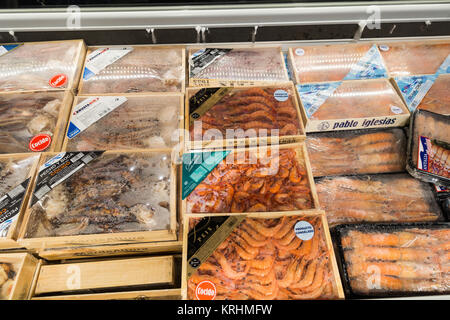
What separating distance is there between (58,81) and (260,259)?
2.42 metres

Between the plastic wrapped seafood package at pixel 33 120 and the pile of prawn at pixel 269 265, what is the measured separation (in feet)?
5.39

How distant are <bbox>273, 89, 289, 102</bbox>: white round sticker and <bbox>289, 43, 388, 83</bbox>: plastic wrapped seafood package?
0.33 m

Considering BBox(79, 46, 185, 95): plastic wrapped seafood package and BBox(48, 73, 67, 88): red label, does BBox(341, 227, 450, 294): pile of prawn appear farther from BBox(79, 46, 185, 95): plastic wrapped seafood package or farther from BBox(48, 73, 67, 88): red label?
BBox(48, 73, 67, 88): red label

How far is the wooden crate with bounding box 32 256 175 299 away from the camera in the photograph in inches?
78.5

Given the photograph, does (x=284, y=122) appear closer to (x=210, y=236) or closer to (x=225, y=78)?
(x=225, y=78)

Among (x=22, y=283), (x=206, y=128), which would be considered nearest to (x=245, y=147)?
(x=206, y=128)

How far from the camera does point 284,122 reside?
94.3 inches

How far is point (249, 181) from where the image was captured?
86.6 inches

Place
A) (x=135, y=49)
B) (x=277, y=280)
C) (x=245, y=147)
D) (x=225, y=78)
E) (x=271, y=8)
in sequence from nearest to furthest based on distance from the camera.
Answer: (x=277, y=280)
(x=271, y=8)
(x=245, y=147)
(x=225, y=78)
(x=135, y=49)

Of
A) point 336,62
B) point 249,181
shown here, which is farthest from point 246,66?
point 249,181

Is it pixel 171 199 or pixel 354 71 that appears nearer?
pixel 171 199

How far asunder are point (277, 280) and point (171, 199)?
0.91 metres

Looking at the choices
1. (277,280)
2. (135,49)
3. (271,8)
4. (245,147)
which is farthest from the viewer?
(135,49)

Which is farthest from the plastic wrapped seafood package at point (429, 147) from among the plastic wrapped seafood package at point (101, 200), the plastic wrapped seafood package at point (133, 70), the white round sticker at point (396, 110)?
the plastic wrapped seafood package at point (133, 70)
